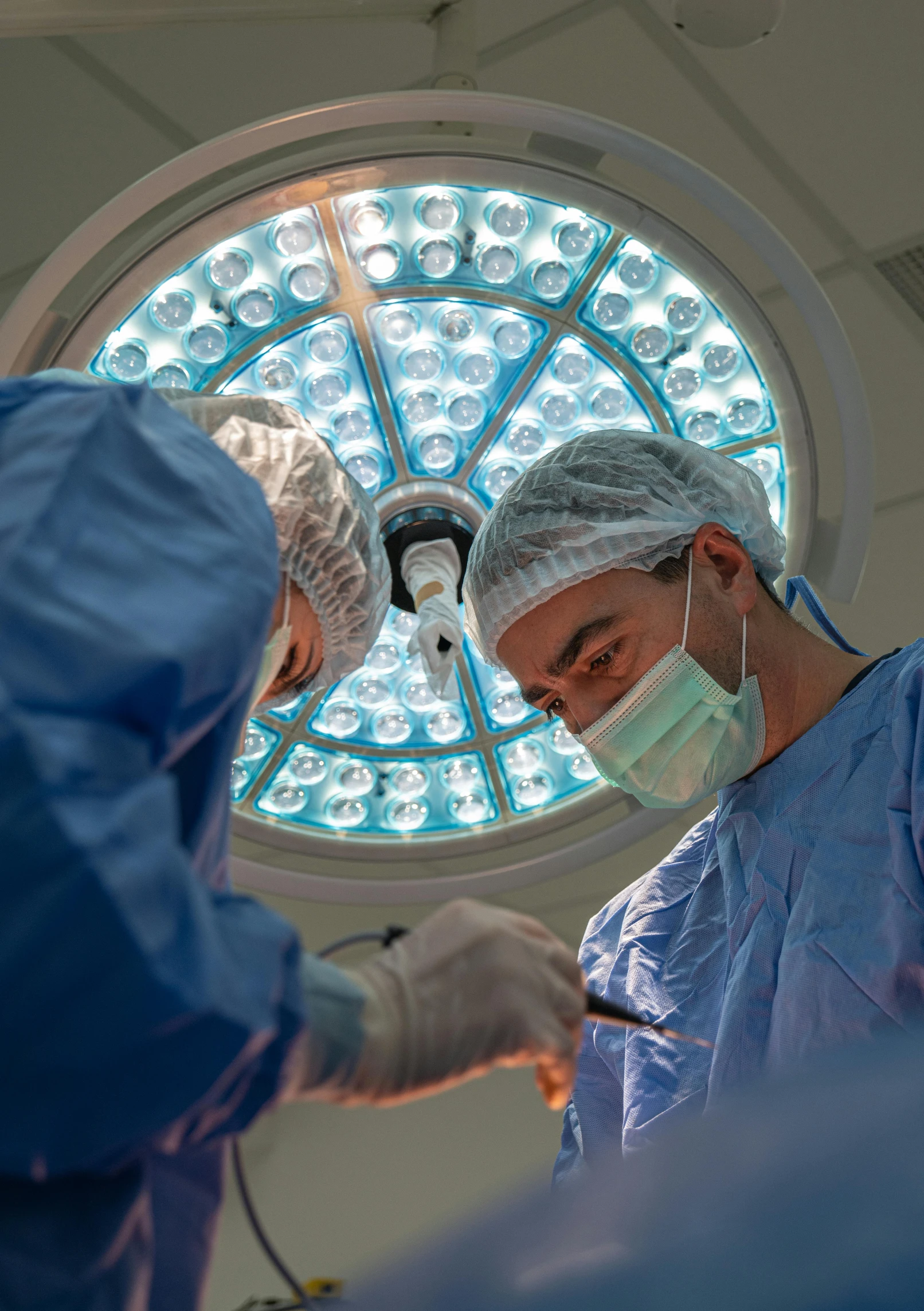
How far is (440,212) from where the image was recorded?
4.74 feet

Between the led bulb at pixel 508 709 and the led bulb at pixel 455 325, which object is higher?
the led bulb at pixel 455 325

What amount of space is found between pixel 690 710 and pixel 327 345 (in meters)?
0.73

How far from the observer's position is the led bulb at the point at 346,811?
1.79 metres

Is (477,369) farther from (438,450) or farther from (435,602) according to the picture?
(435,602)

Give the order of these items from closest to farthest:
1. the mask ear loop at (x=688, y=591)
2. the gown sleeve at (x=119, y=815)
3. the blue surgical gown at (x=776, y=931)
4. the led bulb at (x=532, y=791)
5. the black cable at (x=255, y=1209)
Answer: the gown sleeve at (x=119, y=815)
the black cable at (x=255, y=1209)
the blue surgical gown at (x=776, y=931)
the mask ear loop at (x=688, y=591)
the led bulb at (x=532, y=791)

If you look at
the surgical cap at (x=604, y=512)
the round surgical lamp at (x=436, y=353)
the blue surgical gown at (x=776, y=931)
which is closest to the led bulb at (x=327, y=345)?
the round surgical lamp at (x=436, y=353)

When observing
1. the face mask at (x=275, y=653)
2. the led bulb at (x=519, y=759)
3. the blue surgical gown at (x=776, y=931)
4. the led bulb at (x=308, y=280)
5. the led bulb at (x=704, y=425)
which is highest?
the led bulb at (x=308, y=280)

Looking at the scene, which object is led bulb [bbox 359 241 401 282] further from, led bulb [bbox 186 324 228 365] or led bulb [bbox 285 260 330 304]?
led bulb [bbox 186 324 228 365]

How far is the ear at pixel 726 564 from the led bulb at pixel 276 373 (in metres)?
0.65

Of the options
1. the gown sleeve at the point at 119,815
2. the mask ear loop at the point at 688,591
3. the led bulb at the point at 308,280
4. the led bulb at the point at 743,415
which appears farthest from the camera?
the mask ear loop at the point at 688,591

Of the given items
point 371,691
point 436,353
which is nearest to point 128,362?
point 436,353

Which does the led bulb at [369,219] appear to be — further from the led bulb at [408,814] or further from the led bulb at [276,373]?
the led bulb at [408,814]

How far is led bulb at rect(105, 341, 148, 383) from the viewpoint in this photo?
1450 millimetres

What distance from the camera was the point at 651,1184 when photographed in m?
0.55
